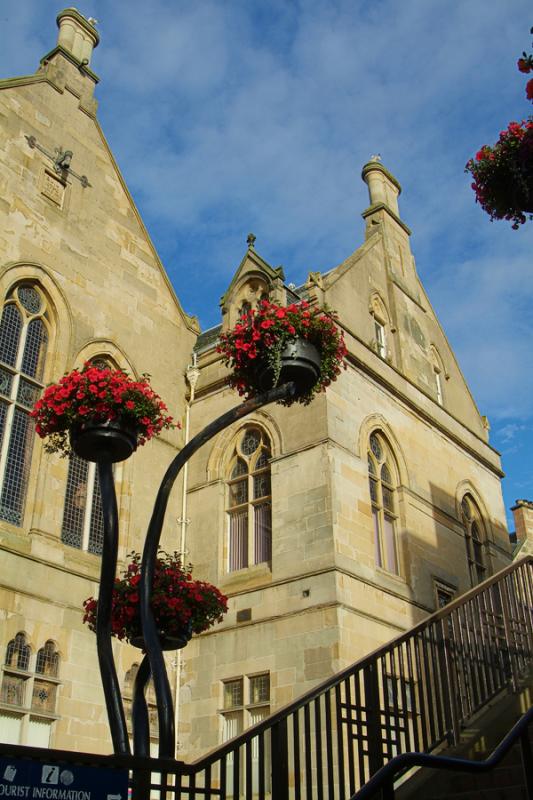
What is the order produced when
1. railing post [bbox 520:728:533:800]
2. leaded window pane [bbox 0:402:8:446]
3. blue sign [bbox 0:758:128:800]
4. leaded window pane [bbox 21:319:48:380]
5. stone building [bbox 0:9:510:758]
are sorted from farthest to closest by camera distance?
leaded window pane [bbox 21:319:48:380] → leaded window pane [bbox 0:402:8:446] → stone building [bbox 0:9:510:758] → railing post [bbox 520:728:533:800] → blue sign [bbox 0:758:128:800]

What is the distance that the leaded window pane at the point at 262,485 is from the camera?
15.3m

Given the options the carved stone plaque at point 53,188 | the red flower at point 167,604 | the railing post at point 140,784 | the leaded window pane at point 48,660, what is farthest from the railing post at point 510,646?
the carved stone plaque at point 53,188

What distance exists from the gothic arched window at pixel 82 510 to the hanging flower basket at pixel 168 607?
15.8 feet

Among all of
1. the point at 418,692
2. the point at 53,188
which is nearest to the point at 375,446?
the point at 53,188

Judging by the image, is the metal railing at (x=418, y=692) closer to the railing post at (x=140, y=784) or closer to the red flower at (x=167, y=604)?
the railing post at (x=140, y=784)

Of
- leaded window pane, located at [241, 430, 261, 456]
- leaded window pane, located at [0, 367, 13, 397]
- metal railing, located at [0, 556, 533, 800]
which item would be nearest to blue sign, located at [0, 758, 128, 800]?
metal railing, located at [0, 556, 533, 800]

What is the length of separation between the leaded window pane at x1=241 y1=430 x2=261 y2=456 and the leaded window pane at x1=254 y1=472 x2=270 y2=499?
21.7 inches

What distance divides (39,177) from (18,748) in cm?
1254

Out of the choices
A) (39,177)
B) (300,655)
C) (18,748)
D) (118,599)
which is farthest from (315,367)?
(39,177)

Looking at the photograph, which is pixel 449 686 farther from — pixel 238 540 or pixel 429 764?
pixel 238 540

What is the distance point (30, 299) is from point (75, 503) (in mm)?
3552

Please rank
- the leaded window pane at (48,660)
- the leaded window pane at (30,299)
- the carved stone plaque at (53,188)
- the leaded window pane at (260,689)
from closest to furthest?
the leaded window pane at (48,660), the leaded window pane at (260,689), the leaded window pane at (30,299), the carved stone plaque at (53,188)

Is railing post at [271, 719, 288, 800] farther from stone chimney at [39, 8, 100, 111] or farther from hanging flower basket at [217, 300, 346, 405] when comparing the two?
stone chimney at [39, 8, 100, 111]

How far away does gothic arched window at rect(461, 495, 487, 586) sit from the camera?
18.0 meters
